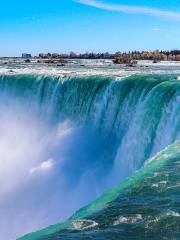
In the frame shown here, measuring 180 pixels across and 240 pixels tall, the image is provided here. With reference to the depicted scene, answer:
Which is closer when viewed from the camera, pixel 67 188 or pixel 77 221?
pixel 77 221

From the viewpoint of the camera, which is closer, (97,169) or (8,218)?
(8,218)

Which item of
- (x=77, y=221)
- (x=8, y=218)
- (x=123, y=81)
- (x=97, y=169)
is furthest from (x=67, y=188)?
(x=77, y=221)

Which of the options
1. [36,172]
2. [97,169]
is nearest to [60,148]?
[36,172]

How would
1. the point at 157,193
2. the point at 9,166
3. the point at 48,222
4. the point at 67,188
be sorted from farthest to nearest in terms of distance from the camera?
1. the point at 9,166
2. the point at 67,188
3. the point at 48,222
4. the point at 157,193

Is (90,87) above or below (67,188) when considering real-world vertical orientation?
above

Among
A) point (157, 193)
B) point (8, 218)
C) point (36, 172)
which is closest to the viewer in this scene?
point (157, 193)

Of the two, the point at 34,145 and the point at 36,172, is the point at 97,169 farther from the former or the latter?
the point at 34,145
